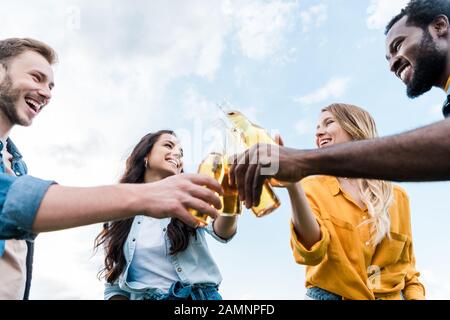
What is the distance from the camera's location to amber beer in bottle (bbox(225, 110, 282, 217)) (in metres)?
2.35

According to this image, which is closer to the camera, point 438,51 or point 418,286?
point 418,286

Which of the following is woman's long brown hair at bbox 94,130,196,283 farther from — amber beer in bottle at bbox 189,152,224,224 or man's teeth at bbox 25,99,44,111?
amber beer in bottle at bbox 189,152,224,224

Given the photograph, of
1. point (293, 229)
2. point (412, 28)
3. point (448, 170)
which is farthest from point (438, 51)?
point (293, 229)

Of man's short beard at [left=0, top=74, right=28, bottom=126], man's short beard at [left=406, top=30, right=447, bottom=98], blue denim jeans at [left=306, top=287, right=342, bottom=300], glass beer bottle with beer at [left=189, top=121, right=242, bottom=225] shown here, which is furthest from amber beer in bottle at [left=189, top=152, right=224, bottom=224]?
man's short beard at [left=406, top=30, right=447, bottom=98]

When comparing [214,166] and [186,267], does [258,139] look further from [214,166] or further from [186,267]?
[186,267]

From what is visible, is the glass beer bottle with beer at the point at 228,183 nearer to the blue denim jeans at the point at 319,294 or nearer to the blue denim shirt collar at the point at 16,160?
the blue denim jeans at the point at 319,294

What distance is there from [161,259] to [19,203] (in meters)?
1.78

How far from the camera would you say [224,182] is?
2.31m

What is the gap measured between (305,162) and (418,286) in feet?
4.93

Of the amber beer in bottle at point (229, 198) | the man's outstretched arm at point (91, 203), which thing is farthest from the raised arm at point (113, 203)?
the amber beer in bottle at point (229, 198)

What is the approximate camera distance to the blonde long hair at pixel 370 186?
9.91ft

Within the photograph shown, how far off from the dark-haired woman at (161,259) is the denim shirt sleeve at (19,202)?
56.6 inches
